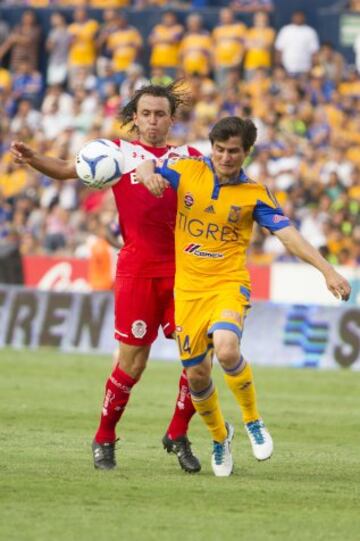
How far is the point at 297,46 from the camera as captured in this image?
26297 millimetres

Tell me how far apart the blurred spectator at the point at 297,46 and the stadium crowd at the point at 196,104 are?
0.06 feet

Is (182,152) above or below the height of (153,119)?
below

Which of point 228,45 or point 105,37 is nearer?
point 228,45

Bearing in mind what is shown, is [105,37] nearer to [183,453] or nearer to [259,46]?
[259,46]

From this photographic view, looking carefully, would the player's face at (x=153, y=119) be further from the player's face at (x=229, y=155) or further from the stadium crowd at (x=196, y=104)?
the stadium crowd at (x=196, y=104)

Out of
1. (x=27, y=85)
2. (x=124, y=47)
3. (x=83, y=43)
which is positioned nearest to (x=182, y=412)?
(x=124, y=47)

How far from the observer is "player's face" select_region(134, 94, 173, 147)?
9781 millimetres

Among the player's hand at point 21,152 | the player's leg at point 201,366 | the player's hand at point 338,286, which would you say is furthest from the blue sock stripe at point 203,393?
the player's hand at point 21,152

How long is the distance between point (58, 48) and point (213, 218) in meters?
20.6

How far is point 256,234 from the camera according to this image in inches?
894

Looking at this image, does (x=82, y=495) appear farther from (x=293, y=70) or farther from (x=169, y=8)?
(x=169, y=8)

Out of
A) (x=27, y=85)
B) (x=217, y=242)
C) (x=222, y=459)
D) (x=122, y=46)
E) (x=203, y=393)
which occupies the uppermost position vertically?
(x=122, y=46)

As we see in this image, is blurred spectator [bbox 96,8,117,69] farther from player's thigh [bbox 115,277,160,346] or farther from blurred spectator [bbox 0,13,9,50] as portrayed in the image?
player's thigh [bbox 115,277,160,346]

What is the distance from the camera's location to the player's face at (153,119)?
32.1 ft
